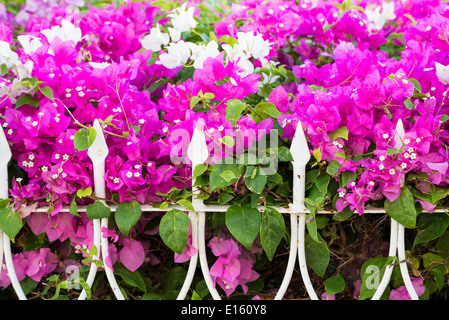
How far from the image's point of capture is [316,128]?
1256 mm

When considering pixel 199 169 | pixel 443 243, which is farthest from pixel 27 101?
pixel 443 243

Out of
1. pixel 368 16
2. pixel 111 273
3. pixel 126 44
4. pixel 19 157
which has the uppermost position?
pixel 368 16

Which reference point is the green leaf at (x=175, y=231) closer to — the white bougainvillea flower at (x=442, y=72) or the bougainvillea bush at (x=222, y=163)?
the bougainvillea bush at (x=222, y=163)

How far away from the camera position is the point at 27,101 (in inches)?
54.4

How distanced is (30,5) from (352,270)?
1770mm

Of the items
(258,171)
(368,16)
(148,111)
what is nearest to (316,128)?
(258,171)

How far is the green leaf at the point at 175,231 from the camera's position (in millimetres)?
1257

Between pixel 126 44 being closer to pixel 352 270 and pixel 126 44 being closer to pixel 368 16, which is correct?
pixel 368 16

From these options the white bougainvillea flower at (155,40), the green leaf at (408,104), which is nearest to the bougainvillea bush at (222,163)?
the green leaf at (408,104)

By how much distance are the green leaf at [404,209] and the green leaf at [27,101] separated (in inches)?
40.6

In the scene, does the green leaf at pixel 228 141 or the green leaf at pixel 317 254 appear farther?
the green leaf at pixel 317 254

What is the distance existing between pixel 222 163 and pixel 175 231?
222 mm

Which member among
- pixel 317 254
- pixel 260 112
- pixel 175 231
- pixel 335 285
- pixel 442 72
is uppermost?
pixel 442 72

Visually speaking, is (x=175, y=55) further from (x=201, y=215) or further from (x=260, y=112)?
(x=201, y=215)
